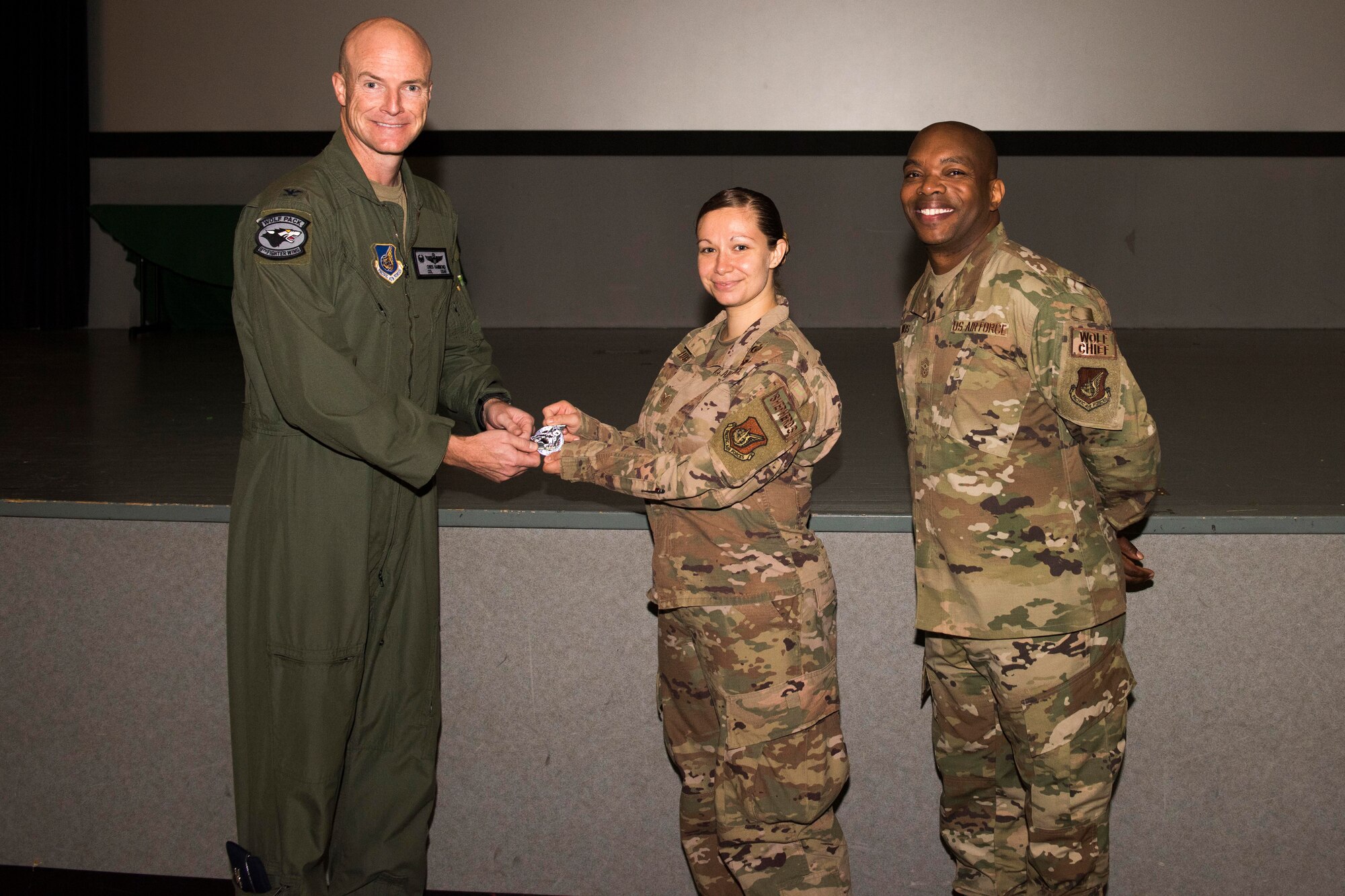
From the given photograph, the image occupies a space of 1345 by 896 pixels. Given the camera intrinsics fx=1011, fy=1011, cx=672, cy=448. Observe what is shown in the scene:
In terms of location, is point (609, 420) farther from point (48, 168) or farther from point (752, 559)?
point (48, 168)

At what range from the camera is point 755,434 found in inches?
59.6

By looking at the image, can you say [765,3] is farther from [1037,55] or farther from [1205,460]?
[1205,460]

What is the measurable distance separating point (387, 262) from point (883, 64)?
9.26 feet

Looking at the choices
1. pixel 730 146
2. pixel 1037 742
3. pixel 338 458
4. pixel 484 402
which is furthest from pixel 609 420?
pixel 730 146

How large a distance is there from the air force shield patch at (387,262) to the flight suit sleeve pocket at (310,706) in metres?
0.61

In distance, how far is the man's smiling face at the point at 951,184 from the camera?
5.00ft

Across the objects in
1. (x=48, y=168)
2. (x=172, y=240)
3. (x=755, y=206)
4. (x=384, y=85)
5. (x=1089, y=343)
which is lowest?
(x=1089, y=343)

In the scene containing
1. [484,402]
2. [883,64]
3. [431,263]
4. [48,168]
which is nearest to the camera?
[431,263]

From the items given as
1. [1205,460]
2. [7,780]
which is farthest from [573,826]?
[1205,460]

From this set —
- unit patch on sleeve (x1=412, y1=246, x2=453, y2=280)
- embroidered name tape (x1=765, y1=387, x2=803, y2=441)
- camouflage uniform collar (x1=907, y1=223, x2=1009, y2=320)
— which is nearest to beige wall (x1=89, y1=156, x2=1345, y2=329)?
unit patch on sleeve (x1=412, y1=246, x2=453, y2=280)

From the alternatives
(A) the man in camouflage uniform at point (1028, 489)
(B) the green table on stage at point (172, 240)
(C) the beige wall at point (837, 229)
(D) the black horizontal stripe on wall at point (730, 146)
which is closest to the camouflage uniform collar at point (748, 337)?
(A) the man in camouflage uniform at point (1028, 489)

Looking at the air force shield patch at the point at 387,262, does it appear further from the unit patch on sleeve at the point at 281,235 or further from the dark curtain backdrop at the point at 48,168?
the dark curtain backdrop at the point at 48,168

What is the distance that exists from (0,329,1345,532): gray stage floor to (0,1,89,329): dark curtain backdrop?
1.23 metres

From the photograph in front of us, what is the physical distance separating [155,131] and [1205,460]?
4.59 meters
